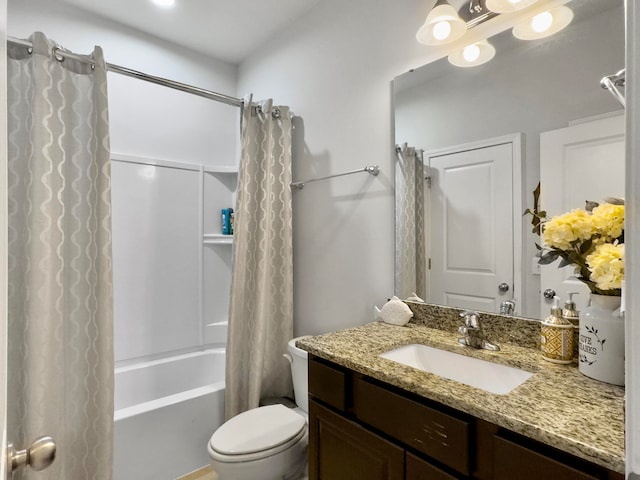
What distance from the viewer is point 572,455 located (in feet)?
2.23

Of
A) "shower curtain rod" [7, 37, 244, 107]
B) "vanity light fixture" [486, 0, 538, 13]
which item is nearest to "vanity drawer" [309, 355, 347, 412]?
"vanity light fixture" [486, 0, 538, 13]

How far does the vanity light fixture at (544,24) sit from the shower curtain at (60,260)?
1.78 metres

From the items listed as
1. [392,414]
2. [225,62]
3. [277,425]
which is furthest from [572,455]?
[225,62]

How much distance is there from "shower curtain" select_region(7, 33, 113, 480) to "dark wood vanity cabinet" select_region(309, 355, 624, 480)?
1.04 meters

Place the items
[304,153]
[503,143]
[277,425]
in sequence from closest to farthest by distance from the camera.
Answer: [503,143], [277,425], [304,153]

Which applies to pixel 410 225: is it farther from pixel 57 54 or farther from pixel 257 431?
pixel 57 54

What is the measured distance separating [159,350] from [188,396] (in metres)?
0.74

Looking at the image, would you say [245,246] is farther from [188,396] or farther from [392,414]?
[392,414]

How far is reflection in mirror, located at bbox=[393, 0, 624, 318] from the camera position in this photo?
3.66 ft

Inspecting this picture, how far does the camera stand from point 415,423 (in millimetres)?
928

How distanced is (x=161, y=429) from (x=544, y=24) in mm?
2462

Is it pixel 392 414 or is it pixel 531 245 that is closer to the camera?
pixel 392 414

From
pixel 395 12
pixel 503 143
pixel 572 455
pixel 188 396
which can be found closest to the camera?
pixel 572 455

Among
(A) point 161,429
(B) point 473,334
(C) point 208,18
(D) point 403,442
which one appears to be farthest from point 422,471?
(C) point 208,18
